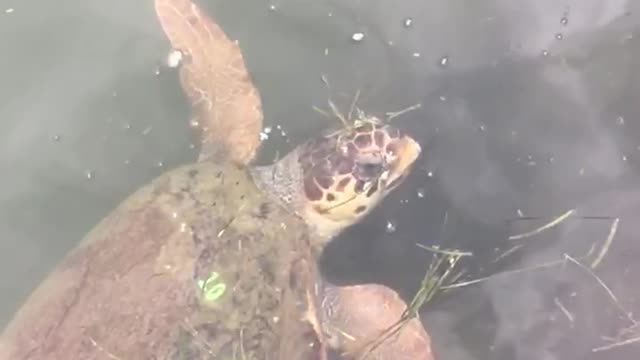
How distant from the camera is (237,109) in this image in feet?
10.1

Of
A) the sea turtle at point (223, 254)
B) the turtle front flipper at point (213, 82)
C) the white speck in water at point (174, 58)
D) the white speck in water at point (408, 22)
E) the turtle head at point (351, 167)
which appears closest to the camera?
the sea turtle at point (223, 254)

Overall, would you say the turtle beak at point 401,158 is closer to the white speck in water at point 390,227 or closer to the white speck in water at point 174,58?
the white speck in water at point 390,227

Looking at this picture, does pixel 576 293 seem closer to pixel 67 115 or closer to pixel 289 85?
pixel 289 85

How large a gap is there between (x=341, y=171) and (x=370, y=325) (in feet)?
1.56

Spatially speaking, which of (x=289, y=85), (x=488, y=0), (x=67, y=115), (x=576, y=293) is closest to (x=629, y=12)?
(x=488, y=0)

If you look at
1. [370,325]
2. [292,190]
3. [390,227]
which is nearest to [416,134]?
[390,227]

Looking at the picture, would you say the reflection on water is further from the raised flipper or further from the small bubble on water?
the raised flipper

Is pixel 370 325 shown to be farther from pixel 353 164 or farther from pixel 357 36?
pixel 357 36

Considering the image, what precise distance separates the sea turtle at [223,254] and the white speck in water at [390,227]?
0.18 metres

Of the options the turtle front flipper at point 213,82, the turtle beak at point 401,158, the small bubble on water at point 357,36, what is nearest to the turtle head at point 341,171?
the turtle beak at point 401,158

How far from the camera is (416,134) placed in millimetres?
3211

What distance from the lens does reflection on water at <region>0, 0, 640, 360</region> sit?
312 cm

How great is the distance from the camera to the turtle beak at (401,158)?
113 inches

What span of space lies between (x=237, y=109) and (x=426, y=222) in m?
0.71
